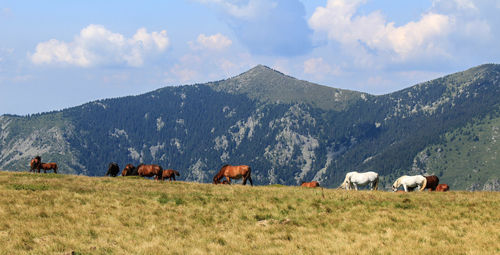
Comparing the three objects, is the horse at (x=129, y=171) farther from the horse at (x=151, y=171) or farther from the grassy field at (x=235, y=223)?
the grassy field at (x=235, y=223)

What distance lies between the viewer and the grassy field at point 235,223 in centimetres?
1758

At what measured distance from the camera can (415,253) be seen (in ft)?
54.2

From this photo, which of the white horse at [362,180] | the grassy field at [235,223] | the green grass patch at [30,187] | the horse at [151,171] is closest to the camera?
the grassy field at [235,223]

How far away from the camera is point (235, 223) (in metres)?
22.2

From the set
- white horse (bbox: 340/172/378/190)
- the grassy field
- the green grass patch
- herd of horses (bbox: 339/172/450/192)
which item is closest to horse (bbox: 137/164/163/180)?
the grassy field

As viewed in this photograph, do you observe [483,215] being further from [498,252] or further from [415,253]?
[415,253]

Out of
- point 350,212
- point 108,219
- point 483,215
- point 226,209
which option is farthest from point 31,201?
point 483,215

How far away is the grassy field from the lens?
57.7ft

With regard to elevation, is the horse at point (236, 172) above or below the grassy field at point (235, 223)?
above

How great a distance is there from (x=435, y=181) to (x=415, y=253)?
1226 inches

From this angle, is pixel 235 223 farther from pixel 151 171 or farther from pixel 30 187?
pixel 151 171

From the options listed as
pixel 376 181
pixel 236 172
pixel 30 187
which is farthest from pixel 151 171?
pixel 376 181

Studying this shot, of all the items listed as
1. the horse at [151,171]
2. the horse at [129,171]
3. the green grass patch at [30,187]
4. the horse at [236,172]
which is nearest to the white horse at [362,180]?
the horse at [236,172]

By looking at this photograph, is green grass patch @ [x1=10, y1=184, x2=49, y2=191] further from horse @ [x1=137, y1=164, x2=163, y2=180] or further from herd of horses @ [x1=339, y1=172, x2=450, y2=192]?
herd of horses @ [x1=339, y1=172, x2=450, y2=192]
